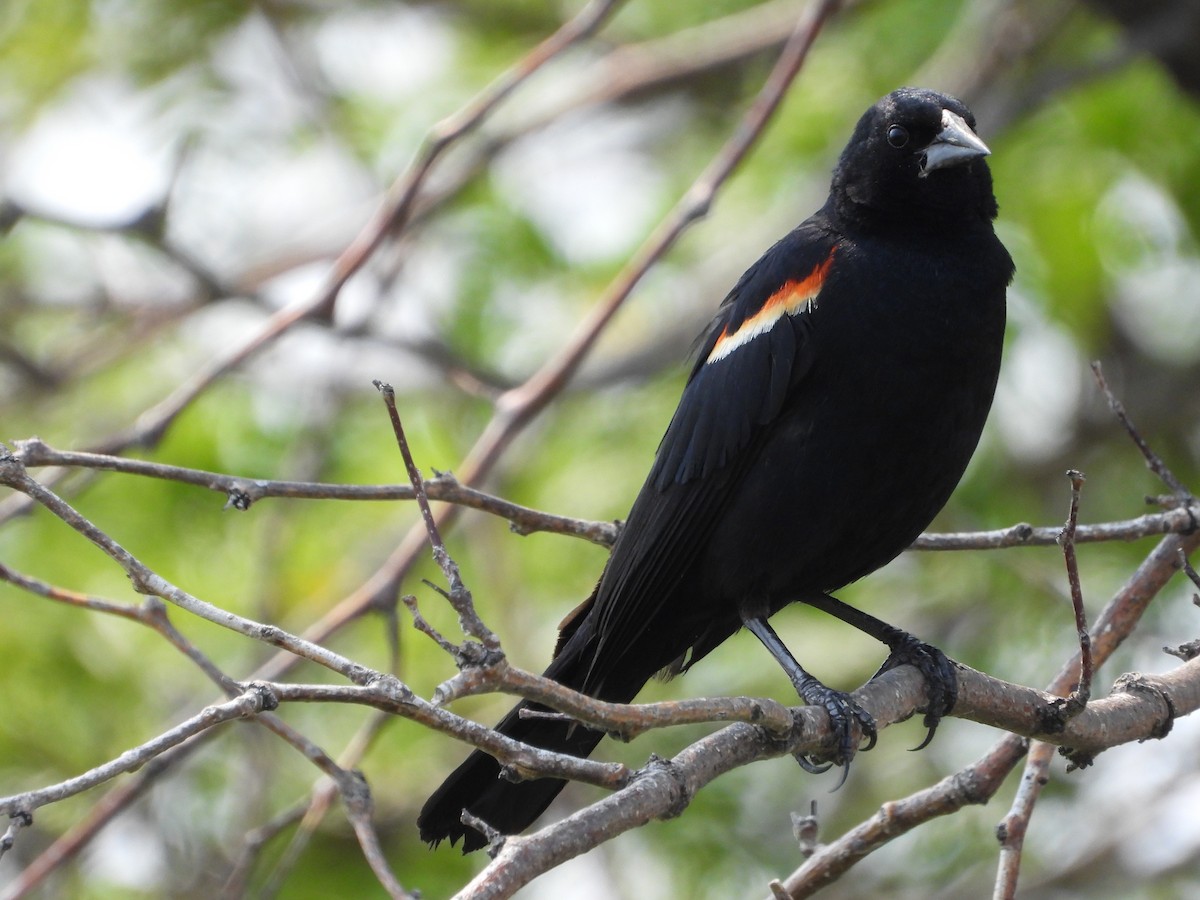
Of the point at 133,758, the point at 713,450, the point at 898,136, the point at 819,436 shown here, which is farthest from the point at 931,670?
the point at 133,758

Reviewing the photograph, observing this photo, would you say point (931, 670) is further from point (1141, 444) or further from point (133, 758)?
point (133, 758)

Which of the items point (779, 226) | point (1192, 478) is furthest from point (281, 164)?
point (1192, 478)

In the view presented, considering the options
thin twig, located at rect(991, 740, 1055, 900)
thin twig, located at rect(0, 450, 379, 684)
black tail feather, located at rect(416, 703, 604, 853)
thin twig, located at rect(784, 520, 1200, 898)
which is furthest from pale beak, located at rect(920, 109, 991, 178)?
thin twig, located at rect(0, 450, 379, 684)

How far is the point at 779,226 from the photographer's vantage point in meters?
5.89

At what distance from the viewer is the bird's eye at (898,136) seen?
3729mm

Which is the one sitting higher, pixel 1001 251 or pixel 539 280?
pixel 539 280

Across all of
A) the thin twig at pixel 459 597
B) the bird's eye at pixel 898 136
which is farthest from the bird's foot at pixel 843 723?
the bird's eye at pixel 898 136

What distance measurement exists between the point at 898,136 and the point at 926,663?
1.43 m

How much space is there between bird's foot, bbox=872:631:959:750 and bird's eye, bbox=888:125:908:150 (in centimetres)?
132

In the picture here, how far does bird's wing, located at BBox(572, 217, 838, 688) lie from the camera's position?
347cm

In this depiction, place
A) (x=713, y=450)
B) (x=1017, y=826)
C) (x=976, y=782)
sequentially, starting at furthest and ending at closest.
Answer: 1. (x=713, y=450)
2. (x=976, y=782)
3. (x=1017, y=826)

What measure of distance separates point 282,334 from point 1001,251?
208cm

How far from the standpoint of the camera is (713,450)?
3.58 meters

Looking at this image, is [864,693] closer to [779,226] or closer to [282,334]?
[282,334]
